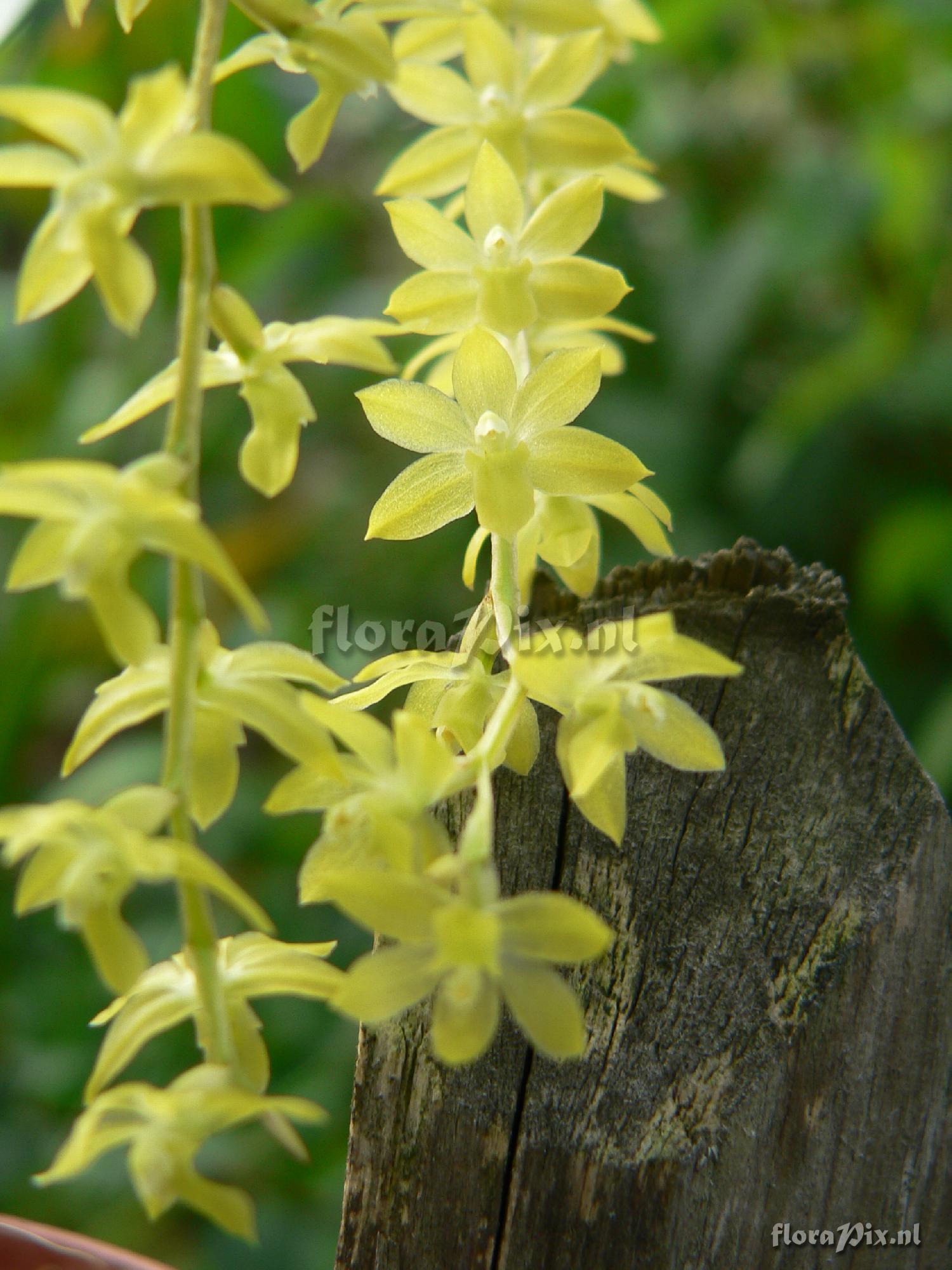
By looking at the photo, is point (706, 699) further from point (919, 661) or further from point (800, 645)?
point (919, 661)

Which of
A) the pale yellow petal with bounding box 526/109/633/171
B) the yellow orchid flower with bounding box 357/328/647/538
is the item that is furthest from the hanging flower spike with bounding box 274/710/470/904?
the pale yellow petal with bounding box 526/109/633/171

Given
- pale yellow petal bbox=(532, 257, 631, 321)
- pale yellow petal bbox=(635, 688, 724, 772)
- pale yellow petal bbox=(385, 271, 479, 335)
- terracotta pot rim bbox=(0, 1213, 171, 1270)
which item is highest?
pale yellow petal bbox=(532, 257, 631, 321)

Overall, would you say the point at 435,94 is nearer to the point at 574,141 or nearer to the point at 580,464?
the point at 574,141

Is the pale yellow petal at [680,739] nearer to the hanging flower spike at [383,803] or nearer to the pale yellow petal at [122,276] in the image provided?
the hanging flower spike at [383,803]

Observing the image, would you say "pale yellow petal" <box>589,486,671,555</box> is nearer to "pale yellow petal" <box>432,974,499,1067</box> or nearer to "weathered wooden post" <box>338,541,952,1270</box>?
"weathered wooden post" <box>338,541,952,1270</box>

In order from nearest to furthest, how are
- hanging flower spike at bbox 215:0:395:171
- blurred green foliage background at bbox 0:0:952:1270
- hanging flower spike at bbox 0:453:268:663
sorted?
1. hanging flower spike at bbox 0:453:268:663
2. hanging flower spike at bbox 215:0:395:171
3. blurred green foliage background at bbox 0:0:952:1270

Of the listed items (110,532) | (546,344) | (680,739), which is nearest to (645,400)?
(546,344)
